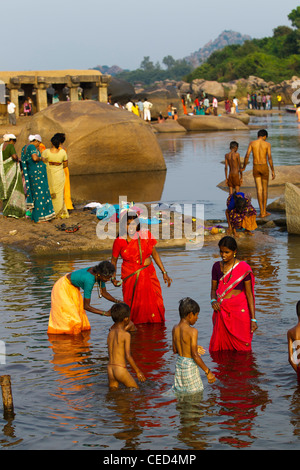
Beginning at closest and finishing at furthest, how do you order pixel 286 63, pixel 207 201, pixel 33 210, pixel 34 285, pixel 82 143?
pixel 34 285, pixel 33 210, pixel 207 201, pixel 82 143, pixel 286 63

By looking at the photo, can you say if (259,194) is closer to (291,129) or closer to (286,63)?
(291,129)

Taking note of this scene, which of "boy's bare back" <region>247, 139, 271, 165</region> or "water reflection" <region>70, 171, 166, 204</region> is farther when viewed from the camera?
"water reflection" <region>70, 171, 166, 204</region>

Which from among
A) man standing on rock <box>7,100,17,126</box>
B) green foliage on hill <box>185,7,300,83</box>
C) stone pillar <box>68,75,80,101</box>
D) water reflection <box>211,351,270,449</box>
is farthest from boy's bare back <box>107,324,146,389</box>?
green foliage on hill <box>185,7,300,83</box>

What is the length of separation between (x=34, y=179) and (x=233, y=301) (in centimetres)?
694

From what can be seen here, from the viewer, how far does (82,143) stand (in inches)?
746

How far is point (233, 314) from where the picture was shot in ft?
22.4

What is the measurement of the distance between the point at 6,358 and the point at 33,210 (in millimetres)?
6217

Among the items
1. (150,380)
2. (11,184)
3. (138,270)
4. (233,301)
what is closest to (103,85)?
(11,184)

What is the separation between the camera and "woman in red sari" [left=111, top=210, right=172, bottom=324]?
8.03 meters

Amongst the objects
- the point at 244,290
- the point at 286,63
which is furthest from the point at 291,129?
the point at 286,63

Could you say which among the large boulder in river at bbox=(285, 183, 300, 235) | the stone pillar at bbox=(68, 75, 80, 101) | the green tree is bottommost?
the large boulder in river at bbox=(285, 183, 300, 235)

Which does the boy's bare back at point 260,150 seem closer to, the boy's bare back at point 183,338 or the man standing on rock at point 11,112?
the boy's bare back at point 183,338

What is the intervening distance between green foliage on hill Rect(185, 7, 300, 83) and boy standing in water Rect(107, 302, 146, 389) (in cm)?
6959

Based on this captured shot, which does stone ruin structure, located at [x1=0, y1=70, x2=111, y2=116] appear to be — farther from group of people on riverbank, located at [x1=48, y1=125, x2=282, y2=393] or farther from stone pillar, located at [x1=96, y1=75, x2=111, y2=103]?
group of people on riverbank, located at [x1=48, y1=125, x2=282, y2=393]
